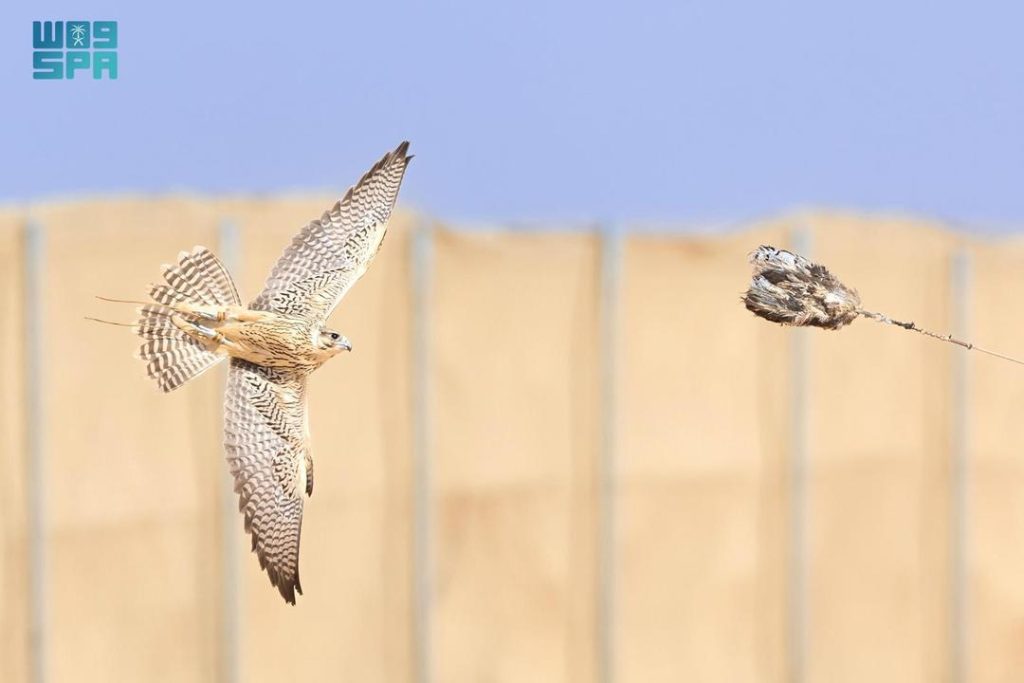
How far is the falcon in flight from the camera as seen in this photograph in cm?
176

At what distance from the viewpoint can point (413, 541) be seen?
525cm

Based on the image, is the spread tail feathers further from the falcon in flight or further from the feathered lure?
the feathered lure

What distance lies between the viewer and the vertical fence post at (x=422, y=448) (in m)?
5.16

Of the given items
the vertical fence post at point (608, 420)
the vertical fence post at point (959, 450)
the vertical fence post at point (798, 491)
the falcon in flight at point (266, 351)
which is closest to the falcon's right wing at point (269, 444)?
the falcon in flight at point (266, 351)

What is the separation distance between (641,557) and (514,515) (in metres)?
0.54

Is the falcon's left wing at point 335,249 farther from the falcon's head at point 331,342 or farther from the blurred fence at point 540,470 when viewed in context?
the blurred fence at point 540,470

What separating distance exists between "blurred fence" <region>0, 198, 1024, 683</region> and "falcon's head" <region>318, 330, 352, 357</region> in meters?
2.91

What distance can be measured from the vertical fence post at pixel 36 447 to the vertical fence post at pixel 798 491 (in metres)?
2.84

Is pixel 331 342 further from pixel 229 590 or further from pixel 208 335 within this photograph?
pixel 229 590

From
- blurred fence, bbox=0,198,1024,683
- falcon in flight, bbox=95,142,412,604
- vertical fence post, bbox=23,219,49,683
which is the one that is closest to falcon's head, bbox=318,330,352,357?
falcon in flight, bbox=95,142,412,604

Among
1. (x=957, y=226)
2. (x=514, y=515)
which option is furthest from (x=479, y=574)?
(x=957, y=226)

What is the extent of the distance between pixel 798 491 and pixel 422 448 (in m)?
1.66

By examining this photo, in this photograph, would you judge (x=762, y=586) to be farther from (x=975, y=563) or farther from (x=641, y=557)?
(x=975, y=563)

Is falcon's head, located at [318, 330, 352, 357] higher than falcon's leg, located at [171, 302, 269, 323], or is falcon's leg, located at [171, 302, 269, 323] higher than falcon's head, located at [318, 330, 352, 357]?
falcon's leg, located at [171, 302, 269, 323]
